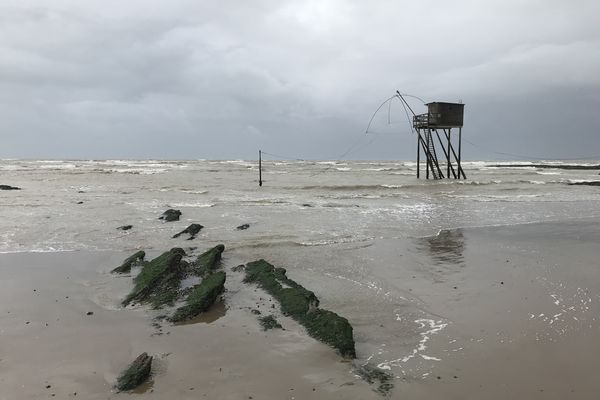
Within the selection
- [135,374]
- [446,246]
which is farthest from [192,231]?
[135,374]

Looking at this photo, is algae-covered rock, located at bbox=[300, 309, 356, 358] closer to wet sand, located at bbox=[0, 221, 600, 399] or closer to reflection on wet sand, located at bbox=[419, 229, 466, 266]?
wet sand, located at bbox=[0, 221, 600, 399]

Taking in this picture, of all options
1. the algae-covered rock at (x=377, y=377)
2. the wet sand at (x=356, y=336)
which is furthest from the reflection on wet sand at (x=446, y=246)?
the algae-covered rock at (x=377, y=377)

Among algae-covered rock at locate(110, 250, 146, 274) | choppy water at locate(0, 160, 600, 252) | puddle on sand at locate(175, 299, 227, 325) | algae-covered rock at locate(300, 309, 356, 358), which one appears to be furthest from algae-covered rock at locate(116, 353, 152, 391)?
choppy water at locate(0, 160, 600, 252)

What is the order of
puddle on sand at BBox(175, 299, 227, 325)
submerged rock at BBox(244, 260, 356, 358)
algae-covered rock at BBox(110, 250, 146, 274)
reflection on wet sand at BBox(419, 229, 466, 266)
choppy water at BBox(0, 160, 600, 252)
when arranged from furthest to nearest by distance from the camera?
choppy water at BBox(0, 160, 600, 252), reflection on wet sand at BBox(419, 229, 466, 266), algae-covered rock at BBox(110, 250, 146, 274), puddle on sand at BBox(175, 299, 227, 325), submerged rock at BBox(244, 260, 356, 358)

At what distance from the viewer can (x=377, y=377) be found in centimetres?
481

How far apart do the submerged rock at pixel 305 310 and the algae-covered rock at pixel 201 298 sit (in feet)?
3.17

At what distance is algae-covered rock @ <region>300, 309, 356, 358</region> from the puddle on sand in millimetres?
1480

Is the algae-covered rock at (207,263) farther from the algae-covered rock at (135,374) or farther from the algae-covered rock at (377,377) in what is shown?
the algae-covered rock at (377,377)

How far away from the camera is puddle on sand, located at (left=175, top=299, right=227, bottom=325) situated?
6585 mm

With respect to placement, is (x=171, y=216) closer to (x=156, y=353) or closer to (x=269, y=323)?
(x=269, y=323)

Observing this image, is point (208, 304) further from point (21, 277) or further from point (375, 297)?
point (21, 277)

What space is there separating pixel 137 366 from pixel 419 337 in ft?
12.4

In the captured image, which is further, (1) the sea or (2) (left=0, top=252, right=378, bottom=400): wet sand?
(1) the sea

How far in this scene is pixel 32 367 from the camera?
512cm
